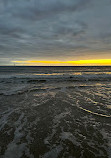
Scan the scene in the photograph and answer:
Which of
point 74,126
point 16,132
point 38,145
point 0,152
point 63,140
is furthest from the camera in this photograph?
point 74,126

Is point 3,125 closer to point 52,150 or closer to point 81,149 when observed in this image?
point 52,150

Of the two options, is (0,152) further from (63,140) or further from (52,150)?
(63,140)

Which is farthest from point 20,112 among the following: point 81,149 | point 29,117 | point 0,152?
point 81,149

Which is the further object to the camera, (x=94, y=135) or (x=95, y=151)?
(x=94, y=135)

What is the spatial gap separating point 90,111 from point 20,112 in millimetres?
5255

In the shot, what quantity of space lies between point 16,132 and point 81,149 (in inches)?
126

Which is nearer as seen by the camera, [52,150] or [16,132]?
[52,150]

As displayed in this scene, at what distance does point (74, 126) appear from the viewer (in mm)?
5270

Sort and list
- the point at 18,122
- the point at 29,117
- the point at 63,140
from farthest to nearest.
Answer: the point at 29,117
the point at 18,122
the point at 63,140

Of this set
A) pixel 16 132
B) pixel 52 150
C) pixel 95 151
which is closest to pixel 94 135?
pixel 95 151

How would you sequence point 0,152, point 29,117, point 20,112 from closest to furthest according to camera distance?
1. point 0,152
2. point 29,117
3. point 20,112

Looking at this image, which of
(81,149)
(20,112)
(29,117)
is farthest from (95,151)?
(20,112)

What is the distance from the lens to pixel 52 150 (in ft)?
12.2

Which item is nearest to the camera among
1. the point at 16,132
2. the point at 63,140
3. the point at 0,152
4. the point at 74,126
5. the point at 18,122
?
the point at 0,152
